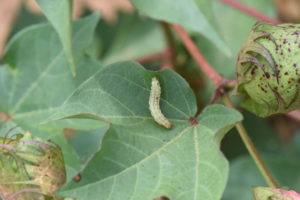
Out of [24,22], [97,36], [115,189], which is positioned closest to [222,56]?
[97,36]

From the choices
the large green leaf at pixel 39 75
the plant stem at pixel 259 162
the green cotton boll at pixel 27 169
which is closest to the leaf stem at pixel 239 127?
the plant stem at pixel 259 162

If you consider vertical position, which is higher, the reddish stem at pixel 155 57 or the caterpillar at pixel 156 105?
the caterpillar at pixel 156 105

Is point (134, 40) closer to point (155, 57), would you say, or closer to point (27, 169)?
point (155, 57)

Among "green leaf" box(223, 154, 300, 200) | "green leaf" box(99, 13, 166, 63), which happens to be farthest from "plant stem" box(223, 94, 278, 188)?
"green leaf" box(99, 13, 166, 63)

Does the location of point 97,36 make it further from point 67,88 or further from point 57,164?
point 57,164

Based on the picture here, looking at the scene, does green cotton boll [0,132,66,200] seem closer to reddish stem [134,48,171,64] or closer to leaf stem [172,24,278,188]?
leaf stem [172,24,278,188]

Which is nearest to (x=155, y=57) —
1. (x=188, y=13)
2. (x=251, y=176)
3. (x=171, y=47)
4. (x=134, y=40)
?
(x=171, y=47)

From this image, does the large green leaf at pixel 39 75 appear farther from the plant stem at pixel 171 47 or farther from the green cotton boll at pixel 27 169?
the plant stem at pixel 171 47
